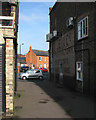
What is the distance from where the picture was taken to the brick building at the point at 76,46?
423 inches

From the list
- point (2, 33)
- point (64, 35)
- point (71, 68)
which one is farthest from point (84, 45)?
point (2, 33)

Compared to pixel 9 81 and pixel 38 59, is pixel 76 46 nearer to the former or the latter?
pixel 9 81

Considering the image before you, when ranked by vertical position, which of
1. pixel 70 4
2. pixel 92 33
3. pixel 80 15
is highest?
pixel 70 4

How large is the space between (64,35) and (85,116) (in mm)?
11215

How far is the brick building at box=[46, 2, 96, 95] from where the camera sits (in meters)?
10.8

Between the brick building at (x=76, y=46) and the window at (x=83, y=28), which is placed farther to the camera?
the window at (x=83, y=28)

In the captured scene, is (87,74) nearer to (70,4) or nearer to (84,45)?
(84,45)

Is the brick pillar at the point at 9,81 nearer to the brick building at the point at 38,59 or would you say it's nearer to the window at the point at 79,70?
the window at the point at 79,70

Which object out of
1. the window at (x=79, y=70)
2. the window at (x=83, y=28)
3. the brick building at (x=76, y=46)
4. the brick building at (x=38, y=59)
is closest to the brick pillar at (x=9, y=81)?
the brick building at (x=76, y=46)

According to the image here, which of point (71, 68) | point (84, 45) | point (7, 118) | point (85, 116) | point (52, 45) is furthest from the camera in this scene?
point (52, 45)

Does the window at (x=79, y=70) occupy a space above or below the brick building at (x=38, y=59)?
below

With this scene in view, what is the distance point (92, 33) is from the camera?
1065cm

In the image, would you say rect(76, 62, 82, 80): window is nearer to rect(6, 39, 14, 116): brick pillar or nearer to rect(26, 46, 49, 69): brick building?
rect(6, 39, 14, 116): brick pillar

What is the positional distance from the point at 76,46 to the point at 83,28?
5.72 ft
